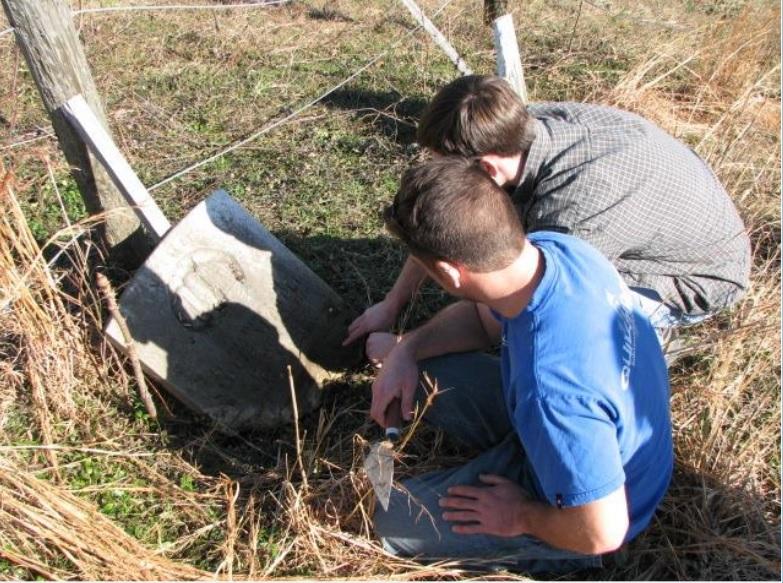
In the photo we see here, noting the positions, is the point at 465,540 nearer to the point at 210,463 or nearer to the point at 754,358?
the point at 210,463

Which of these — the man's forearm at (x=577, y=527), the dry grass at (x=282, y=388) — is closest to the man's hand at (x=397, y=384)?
the dry grass at (x=282, y=388)

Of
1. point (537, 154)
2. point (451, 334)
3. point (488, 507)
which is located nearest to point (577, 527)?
point (488, 507)

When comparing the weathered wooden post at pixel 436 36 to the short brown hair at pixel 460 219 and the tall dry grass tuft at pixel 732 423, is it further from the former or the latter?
the short brown hair at pixel 460 219

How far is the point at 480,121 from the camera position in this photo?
2.29m

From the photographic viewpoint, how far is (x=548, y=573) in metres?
2.24

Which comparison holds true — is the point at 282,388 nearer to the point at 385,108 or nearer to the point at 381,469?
the point at 381,469

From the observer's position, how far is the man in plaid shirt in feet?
7.58

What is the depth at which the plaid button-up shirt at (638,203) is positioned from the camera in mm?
2316

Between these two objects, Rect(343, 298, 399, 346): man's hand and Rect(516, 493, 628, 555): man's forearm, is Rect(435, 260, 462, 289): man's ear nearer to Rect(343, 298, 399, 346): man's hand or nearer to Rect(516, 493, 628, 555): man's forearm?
Rect(516, 493, 628, 555): man's forearm

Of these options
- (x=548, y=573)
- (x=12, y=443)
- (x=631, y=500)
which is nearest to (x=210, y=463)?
(x=12, y=443)

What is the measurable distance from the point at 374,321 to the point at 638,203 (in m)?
1.10

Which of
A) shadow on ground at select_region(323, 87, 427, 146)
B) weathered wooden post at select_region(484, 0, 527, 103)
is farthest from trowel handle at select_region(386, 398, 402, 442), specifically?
weathered wooden post at select_region(484, 0, 527, 103)

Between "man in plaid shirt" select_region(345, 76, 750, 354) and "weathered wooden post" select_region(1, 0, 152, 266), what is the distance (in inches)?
49.2

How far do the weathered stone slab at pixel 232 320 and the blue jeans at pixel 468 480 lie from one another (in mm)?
577
